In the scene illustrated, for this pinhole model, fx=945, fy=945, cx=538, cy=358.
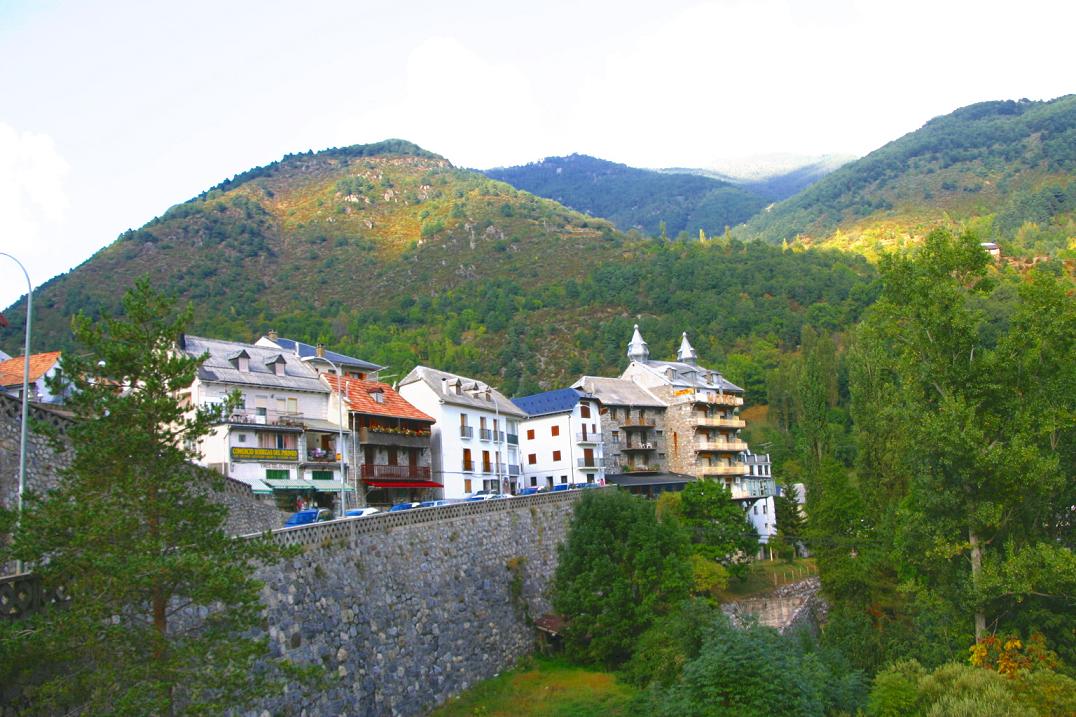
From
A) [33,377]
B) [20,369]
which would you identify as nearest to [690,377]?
[33,377]

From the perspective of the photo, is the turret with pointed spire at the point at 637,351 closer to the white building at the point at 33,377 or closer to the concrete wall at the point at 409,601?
the concrete wall at the point at 409,601

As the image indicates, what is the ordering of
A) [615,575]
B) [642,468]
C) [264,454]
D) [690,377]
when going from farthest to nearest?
[690,377] < [642,468] < [264,454] < [615,575]

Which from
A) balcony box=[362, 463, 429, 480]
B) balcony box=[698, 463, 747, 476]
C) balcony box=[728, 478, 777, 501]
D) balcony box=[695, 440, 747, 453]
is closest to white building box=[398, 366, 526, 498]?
balcony box=[362, 463, 429, 480]

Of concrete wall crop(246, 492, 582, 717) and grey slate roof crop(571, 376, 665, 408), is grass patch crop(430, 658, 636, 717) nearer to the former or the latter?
concrete wall crop(246, 492, 582, 717)

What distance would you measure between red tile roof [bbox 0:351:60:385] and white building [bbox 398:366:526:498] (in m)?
22.2

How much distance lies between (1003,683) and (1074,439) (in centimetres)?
1373

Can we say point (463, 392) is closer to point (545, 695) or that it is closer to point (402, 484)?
point (402, 484)

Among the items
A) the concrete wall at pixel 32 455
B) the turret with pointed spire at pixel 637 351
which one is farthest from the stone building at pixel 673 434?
the concrete wall at pixel 32 455

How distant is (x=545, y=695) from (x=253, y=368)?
2684 centimetres

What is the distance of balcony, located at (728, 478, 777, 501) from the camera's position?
80.8 metres

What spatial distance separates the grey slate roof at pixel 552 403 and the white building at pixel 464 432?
163 inches

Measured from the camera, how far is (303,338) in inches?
5148

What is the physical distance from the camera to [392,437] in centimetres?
5900

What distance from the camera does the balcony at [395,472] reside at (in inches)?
2266
